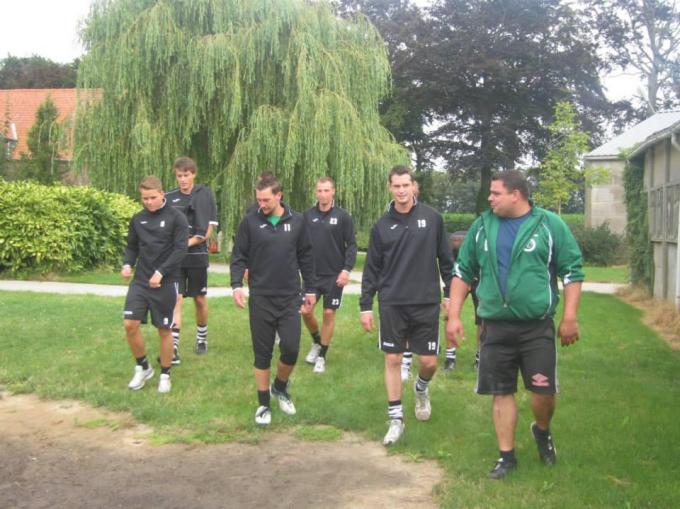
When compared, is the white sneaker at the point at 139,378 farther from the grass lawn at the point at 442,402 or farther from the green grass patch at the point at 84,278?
the green grass patch at the point at 84,278

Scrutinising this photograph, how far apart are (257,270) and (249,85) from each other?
14.8 meters

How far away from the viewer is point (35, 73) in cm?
5062

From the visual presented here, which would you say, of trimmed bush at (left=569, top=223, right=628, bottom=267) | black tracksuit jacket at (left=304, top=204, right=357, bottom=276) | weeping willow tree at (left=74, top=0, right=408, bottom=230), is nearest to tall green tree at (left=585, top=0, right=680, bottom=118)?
trimmed bush at (left=569, top=223, right=628, bottom=267)

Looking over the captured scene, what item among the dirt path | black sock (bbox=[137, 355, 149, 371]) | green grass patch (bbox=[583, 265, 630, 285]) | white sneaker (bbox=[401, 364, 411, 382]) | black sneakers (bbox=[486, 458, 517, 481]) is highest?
green grass patch (bbox=[583, 265, 630, 285])

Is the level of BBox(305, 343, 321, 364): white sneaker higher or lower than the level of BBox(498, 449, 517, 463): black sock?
higher

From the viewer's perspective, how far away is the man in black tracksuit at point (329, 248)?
780 centimetres

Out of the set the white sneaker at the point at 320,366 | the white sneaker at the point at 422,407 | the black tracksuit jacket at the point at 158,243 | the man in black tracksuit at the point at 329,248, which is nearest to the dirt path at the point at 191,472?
the white sneaker at the point at 422,407

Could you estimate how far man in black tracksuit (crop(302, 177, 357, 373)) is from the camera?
7797 mm

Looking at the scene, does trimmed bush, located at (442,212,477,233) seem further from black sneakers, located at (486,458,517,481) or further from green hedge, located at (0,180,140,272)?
black sneakers, located at (486,458,517,481)

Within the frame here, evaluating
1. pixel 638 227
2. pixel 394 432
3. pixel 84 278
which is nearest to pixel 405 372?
pixel 394 432

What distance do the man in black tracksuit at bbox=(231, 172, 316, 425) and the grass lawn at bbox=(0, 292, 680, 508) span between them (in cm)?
57

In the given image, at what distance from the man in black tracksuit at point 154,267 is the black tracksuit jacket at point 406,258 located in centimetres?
201

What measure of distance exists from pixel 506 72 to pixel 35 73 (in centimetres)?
3285

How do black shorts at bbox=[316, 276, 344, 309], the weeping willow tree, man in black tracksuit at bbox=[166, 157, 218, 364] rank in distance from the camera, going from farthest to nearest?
the weeping willow tree, man in black tracksuit at bbox=[166, 157, 218, 364], black shorts at bbox=[316, 276, 344, 309]
